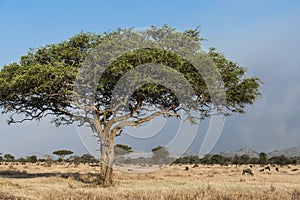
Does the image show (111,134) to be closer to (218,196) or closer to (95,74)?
(95,74)

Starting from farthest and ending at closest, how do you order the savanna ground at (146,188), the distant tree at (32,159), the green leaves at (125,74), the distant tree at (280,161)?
the distant tree at (32,159) < the distant tree at (280,161) < the green leaves at (125,74) < the savanna ground at (146,188)

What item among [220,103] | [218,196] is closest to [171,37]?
[220,103]

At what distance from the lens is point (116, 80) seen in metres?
23.0

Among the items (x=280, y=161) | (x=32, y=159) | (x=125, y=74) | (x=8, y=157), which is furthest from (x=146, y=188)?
(x=8, y=157)

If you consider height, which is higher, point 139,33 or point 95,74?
point 139,33

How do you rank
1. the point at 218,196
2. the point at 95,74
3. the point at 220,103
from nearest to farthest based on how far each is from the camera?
the point at 218,196
the point at 95,74
the point at 220,103

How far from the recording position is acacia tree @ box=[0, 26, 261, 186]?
21953mm

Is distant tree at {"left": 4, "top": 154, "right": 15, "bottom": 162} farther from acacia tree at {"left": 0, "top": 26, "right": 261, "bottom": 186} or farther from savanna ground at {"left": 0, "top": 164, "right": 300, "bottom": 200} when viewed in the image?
acacia tree at {"left": 0, "top": 26, "right": 261, "bottom": 186}

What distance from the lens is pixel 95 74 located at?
22438 millimetres

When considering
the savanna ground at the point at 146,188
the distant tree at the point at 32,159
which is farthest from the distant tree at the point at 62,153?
the savanna ground at the point at 146,188

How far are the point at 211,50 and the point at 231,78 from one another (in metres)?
2.17

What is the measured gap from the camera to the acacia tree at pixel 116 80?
22.0 meters

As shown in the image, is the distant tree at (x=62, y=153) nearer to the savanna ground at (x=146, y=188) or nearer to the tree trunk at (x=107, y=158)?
the savanna ground at (x=146, y=188)

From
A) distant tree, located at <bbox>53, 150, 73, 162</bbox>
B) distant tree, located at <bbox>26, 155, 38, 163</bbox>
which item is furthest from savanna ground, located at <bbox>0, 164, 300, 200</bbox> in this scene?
distant tree, located at <bbox>26, 155, 38, 163</bbox>
